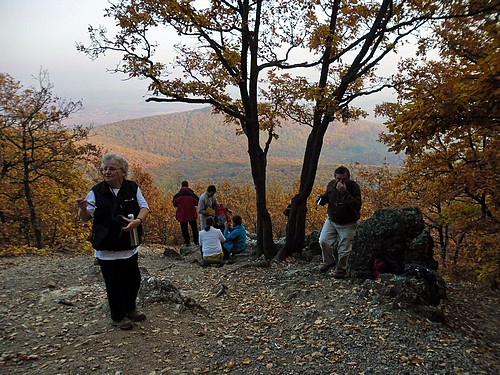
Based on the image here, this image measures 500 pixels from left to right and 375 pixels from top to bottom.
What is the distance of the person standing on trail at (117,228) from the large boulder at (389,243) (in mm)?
4067

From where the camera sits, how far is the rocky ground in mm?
3883

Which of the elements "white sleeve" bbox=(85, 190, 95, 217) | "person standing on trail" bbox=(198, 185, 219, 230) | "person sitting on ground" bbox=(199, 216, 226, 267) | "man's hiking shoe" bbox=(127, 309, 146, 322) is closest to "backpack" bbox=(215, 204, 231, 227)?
"person standing on trail" bbox=(198, 185, 219, 230)

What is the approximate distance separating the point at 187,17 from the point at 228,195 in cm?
3591

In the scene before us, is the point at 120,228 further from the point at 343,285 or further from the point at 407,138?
the point at 343,285

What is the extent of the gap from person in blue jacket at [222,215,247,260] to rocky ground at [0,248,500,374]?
10.1ft

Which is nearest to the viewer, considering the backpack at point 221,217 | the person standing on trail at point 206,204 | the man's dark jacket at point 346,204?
the man's dark jacket at point 346,204

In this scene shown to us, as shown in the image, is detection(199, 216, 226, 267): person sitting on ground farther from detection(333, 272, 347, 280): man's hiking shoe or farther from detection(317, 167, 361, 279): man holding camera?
detection(333, 272, 347, 280): man's hiking shoe

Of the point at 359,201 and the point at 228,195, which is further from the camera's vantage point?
the point at 228,195

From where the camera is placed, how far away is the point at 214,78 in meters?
7.99

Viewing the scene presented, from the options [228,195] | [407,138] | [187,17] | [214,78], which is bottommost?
[228,195]

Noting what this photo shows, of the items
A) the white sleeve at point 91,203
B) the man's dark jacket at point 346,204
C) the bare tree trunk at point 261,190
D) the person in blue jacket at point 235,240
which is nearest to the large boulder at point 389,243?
the man's dark jacket at point 346,204

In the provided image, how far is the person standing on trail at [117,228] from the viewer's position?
13.5 ft

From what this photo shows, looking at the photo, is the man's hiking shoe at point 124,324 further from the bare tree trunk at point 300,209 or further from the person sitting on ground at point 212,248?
the bare tree trunk at point 300,209

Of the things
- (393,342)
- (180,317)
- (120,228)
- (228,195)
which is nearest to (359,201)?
(393,342)
